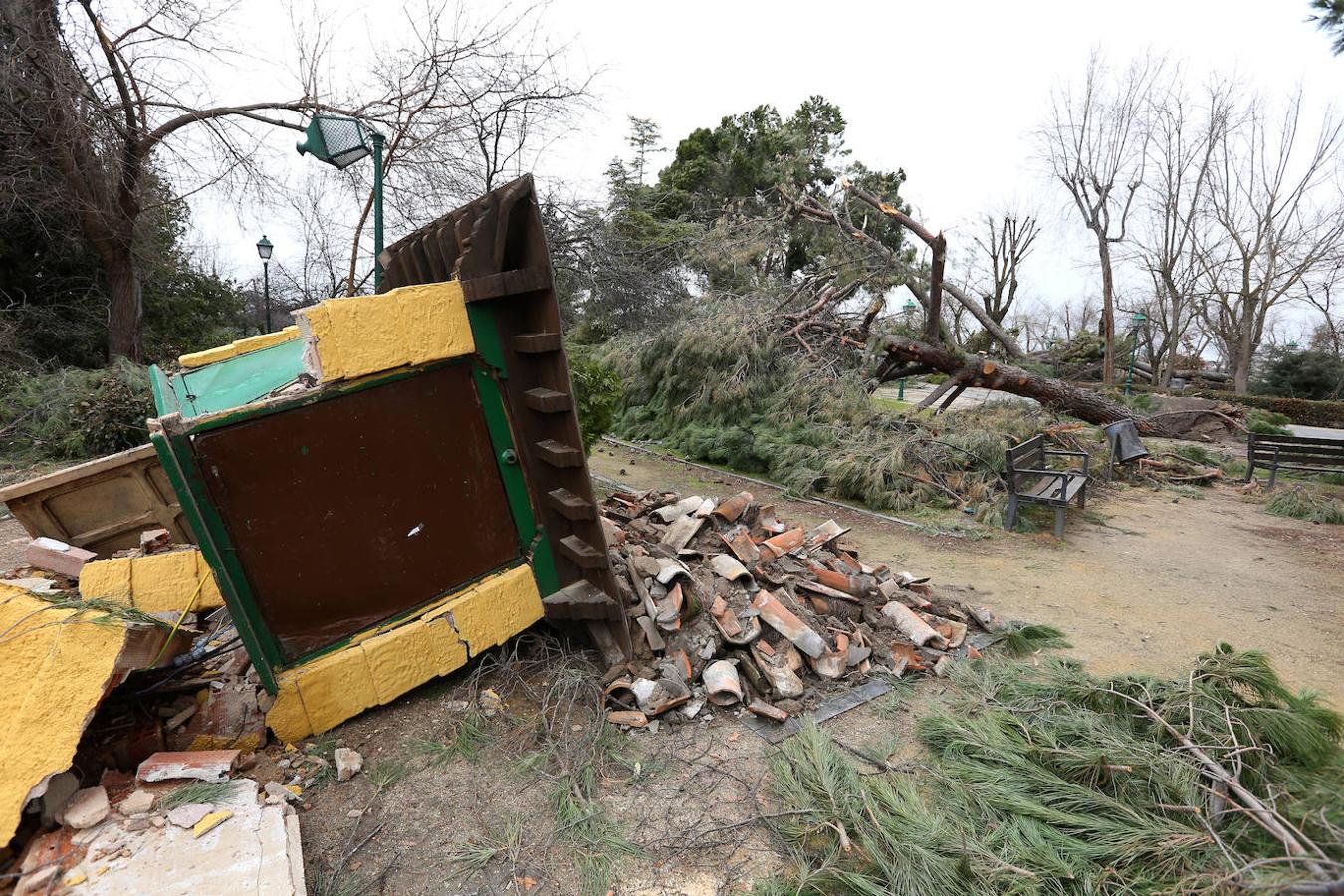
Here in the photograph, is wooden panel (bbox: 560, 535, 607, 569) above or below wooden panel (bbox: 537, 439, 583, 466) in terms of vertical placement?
below

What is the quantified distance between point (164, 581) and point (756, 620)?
126 inches

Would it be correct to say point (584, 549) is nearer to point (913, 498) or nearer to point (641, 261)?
point (913, 498)

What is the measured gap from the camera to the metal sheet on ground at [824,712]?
3.21m

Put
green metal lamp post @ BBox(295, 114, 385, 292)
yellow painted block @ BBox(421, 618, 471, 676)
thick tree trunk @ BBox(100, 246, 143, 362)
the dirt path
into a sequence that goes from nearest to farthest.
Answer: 1. yellow painted block @ BBox(421, 618, 471, 676)
2. the dirt path
3. green metal lamp post @ BBox(295, 114, 385, 292)
4. thick tree trunk @ BBox(100, 246, 143, 362)

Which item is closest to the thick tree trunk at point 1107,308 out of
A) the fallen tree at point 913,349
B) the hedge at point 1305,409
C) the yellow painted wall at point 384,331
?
the hedge at point 1305,409

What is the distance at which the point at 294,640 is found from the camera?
2803mm

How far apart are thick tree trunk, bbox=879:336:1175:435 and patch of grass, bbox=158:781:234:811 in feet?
32.6

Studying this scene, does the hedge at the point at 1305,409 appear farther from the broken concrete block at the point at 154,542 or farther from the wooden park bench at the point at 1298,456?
the broken concrete block at the point at 154,542

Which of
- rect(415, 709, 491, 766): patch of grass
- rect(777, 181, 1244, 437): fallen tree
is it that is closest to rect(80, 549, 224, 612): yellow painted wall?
rect(415, 709, 491, 766): patch of grass

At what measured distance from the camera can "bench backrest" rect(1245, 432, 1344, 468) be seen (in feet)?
29.3

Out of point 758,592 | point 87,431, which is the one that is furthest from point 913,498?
point 87,431

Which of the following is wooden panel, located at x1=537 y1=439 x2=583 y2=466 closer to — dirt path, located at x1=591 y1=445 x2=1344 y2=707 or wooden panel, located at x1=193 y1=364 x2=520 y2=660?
wooden panel, located at x1=193 y1=364 x2=520 y2=660

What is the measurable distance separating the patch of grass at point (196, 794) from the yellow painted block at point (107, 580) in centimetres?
142

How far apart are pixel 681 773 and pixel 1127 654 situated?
336cm
